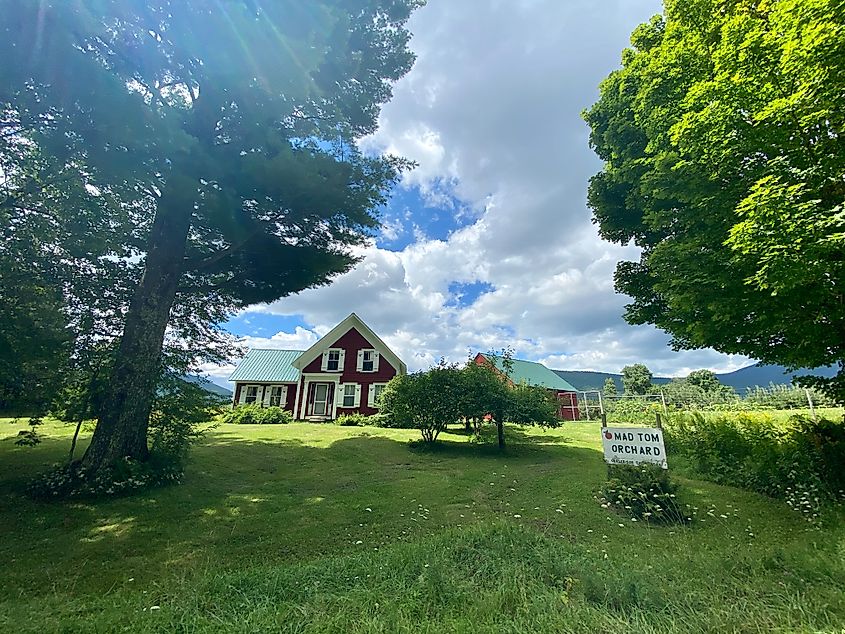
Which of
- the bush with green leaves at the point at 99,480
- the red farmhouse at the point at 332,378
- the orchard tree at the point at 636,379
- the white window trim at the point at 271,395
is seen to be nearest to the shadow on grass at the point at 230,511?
the bush with green leaves at the point at 99,480

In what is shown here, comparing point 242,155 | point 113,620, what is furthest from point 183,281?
point 113,620

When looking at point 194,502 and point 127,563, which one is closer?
point 127,563

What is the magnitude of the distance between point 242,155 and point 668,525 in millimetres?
10343

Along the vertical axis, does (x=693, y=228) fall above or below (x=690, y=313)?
above

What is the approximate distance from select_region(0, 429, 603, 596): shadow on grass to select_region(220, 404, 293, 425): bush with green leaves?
9251 mm

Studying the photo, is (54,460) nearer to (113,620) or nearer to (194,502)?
(194,502)

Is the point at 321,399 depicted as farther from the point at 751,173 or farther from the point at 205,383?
the point at 751,173

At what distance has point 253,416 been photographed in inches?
799

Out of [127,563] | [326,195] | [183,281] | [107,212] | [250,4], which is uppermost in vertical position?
[250,4]

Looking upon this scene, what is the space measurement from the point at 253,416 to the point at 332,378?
5.60 m

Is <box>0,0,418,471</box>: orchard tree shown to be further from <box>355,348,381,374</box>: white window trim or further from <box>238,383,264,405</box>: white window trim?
<box>238,383,264,405</box>: white window trim

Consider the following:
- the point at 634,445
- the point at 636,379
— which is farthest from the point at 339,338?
the point at 636,379

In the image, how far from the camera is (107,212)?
332 inches

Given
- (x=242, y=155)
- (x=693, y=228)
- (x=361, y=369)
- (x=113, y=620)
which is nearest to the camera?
(x=113, y=620)
